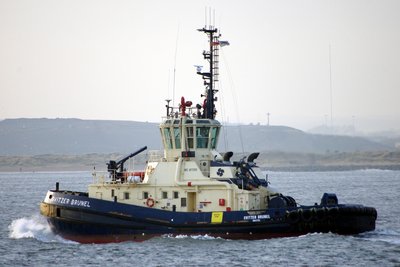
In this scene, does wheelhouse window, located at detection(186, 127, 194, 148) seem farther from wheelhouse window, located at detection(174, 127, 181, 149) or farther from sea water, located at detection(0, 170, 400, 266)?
sea water, located at detection(0, 170, 400, 266)

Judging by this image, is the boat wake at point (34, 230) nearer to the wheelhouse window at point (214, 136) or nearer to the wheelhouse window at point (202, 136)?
the wheelhouse window at point (202, 136)

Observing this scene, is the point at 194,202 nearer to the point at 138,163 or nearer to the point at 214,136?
the point at 214,136

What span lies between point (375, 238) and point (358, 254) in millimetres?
3257

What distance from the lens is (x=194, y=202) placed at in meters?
30.3

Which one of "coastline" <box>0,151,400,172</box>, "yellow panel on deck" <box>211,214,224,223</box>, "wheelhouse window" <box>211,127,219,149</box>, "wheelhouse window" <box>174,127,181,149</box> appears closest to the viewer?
"yellow panel on deck" <box>211,214,224,223</box>

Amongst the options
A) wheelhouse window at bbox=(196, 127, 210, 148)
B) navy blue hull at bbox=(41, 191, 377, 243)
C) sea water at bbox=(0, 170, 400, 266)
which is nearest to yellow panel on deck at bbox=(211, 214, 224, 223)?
navy blue hull at bbox=(41, 191, 377, 243)

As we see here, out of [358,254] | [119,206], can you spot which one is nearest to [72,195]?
[119,206]

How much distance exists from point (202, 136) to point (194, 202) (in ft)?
8.56

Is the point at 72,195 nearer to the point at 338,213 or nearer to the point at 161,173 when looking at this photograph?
the point at 161,173

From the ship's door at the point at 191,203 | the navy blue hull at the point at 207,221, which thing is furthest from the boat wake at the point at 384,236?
the ship's door at the point at 191,203

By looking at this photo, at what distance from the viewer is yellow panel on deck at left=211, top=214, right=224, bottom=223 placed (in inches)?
1154

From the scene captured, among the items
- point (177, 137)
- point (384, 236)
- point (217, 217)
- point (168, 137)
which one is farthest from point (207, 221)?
point (384, 236)

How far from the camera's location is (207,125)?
102 feet

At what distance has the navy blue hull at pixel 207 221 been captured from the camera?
96.2ft
